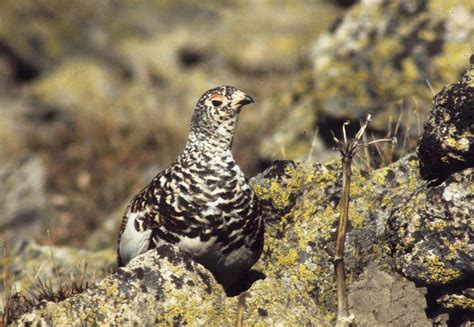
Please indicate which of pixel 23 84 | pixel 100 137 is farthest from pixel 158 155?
pixel 23 84

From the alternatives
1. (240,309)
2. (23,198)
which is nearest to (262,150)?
(23,198)

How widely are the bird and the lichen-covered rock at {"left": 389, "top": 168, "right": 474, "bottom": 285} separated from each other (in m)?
0.92

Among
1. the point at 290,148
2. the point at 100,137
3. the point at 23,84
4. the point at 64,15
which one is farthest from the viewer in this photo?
the point at 64,15

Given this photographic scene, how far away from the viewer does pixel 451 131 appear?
404cm

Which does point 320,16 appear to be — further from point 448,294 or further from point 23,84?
point 448,294

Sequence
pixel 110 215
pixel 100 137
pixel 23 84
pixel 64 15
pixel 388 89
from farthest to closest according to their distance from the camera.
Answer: pixel 64 15, pixel 23 84, pixel 100 137, pixel 110 215, pixel 388 89

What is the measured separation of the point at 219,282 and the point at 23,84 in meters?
11.9

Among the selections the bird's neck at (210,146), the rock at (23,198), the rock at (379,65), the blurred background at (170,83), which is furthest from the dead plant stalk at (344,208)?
the rock at (23,198)

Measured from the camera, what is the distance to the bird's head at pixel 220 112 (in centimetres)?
433

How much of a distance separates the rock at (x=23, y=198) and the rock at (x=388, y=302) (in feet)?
21.3

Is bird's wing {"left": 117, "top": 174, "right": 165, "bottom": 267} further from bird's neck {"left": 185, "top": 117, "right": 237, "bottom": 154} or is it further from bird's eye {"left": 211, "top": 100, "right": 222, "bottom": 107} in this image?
bird's eye {"left": 211, "top": 100, "right": 222, "bottom": 107}

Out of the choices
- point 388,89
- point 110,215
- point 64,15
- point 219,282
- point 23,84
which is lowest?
point 219,282

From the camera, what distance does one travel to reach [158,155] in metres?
11.7

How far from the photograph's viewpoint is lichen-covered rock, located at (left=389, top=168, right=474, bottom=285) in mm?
3916
